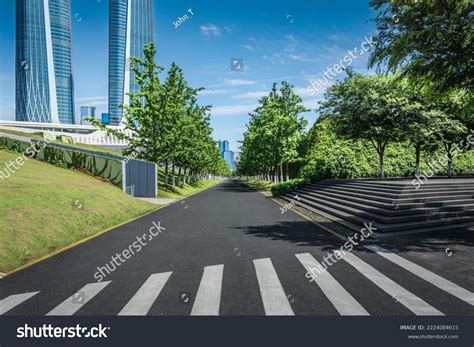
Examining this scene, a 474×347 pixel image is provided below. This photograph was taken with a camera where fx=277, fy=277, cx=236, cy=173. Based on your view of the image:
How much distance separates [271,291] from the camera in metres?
5.19

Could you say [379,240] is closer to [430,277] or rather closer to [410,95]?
[430,277]

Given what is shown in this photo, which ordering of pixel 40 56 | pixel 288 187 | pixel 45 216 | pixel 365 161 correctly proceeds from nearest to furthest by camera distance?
pixel 45 216 → pixel 365 161 → pixel 288 187 → pixel 40 56

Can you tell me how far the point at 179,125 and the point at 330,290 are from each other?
2543 centimetres

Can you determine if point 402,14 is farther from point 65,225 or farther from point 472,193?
point 65,225

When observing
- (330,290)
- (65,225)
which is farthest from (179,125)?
(330,290)

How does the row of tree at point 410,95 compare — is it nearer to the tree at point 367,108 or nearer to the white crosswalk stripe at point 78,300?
the tree at point 367,108

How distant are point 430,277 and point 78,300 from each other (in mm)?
6893

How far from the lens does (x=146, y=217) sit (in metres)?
14.5

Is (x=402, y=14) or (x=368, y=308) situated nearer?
(x=368, y=308)

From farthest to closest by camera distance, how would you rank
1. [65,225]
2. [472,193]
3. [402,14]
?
[472,193]
[65,225]
[402,14]

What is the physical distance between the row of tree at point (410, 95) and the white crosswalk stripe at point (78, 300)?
9645 mm

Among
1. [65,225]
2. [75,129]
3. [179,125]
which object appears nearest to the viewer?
[65,225]

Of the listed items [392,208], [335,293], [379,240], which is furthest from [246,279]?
[392,208]

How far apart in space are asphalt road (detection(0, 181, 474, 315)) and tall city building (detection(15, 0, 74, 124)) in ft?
682
